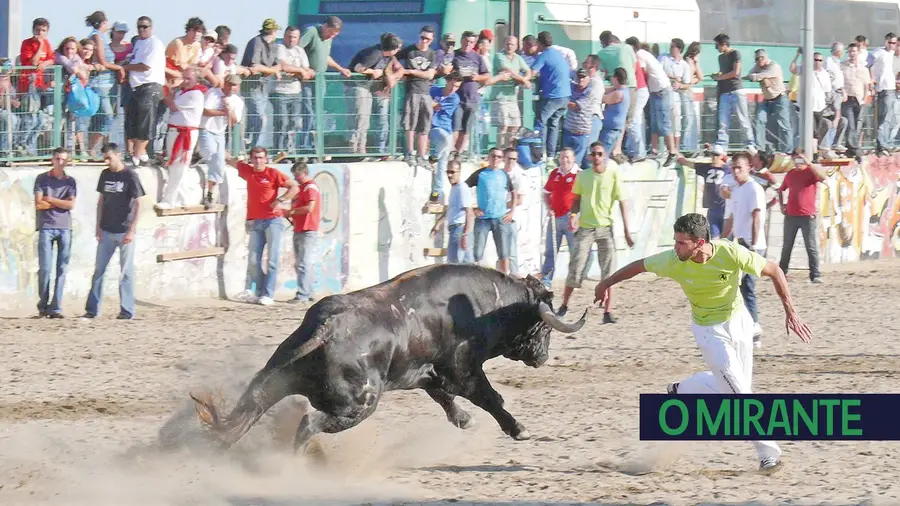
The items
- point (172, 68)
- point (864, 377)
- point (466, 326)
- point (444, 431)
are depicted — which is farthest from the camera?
point (172, 68)

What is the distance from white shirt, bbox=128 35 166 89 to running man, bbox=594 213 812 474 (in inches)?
349

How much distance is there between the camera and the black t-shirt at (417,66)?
1853 cm

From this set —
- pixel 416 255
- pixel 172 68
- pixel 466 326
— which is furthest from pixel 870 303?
pixel 466 326

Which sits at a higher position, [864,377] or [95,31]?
[95,31]

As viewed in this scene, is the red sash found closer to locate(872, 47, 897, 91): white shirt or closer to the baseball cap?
the baseball cap

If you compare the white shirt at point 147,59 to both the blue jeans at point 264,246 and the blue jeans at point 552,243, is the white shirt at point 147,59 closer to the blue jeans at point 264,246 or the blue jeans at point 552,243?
the blue jeans at point 264,246

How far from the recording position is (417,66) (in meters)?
18.5

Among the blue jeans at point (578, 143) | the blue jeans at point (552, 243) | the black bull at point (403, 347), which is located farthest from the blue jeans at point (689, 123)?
→ the black bull at point (403, 347)

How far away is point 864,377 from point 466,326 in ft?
14.8

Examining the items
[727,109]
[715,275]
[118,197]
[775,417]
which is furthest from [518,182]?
[775,417]

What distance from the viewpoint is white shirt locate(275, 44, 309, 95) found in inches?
697

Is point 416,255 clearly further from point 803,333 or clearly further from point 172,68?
point 803,333

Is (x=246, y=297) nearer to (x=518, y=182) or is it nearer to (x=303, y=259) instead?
(x=303, y=259)

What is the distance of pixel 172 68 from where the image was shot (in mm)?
16938
